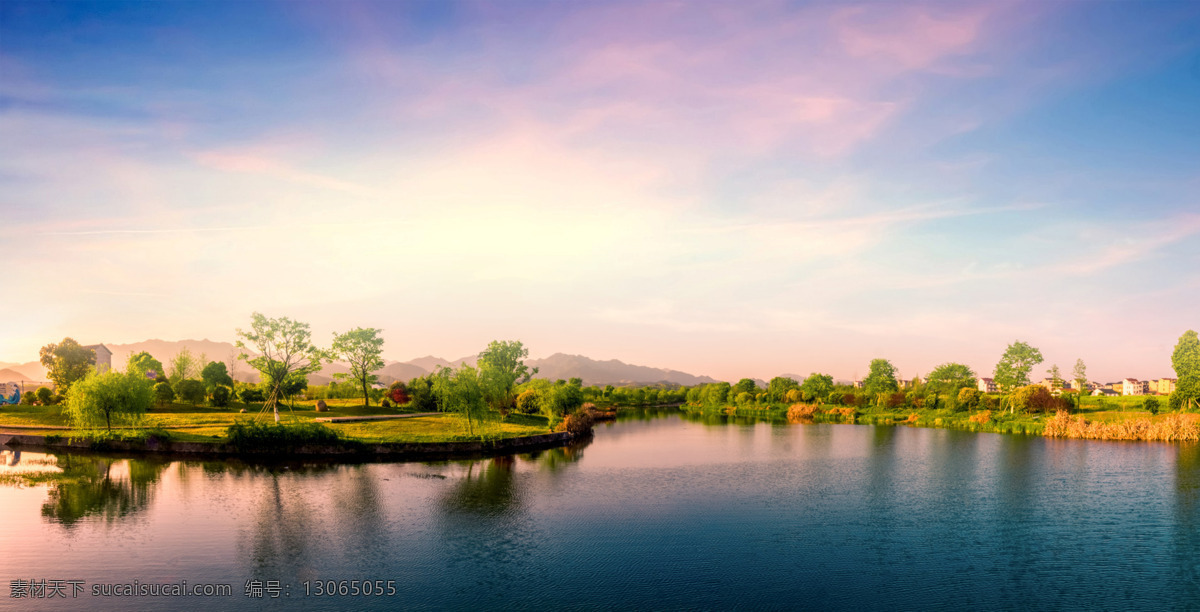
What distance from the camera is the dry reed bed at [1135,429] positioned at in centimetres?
7762

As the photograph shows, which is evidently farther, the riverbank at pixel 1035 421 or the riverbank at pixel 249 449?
the riverbank at pixel 1035 421

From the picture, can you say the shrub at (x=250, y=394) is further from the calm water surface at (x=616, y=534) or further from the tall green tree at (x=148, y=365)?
the calm water surface at (x=616, y=534)

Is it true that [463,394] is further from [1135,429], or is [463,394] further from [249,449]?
[1135,429]

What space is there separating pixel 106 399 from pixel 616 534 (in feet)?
171

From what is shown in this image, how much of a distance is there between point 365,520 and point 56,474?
29.6m

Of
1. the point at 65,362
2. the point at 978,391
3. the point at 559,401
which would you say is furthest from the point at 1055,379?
the point at 65,362

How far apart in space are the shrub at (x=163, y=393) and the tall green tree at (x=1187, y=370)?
149m

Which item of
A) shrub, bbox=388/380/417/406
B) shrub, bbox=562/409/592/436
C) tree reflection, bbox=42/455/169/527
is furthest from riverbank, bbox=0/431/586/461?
shrub, bbox=388/380/417/406

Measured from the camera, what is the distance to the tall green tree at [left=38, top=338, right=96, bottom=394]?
87.5 metres

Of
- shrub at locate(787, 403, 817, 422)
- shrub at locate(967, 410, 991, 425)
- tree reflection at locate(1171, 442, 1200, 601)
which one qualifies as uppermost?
tree reflection at locate(1171, 442, 1200, 601)

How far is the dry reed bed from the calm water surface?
3107 centimetres

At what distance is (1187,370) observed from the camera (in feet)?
331

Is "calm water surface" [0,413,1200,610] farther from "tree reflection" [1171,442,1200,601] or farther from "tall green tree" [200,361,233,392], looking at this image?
"tall green tree" [200,361,233,392]

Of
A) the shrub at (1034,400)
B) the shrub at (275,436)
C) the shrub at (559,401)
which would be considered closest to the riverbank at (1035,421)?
the shrub at (1034,400)
